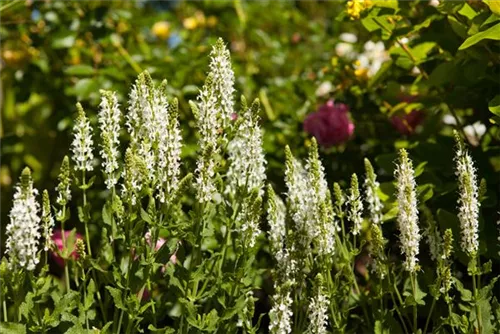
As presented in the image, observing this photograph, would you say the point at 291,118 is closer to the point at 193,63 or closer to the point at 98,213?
the point at 193,63

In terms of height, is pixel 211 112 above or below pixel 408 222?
above

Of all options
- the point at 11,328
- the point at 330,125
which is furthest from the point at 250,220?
the point at 330,125

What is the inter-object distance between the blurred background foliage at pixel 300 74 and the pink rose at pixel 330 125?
0.15 ft

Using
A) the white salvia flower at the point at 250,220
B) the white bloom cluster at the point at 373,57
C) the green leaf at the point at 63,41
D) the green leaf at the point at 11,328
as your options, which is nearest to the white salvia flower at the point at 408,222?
the white salvia flower at the point at 250,220

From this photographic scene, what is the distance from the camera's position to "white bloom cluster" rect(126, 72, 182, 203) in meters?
1.10

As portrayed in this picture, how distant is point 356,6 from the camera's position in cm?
144

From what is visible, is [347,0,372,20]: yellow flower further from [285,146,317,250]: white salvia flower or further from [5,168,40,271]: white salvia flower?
[5,168,40,271]: white salvia flower

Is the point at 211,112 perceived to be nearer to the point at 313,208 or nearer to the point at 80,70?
the point at 313,208

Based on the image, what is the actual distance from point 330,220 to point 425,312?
33 cm

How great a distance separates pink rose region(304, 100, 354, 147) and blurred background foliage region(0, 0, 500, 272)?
0.05 meters

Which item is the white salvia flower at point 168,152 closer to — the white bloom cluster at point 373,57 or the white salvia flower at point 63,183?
the white salvia flower at point 63,183

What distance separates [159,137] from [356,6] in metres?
0.57

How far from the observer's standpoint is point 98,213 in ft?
6.64

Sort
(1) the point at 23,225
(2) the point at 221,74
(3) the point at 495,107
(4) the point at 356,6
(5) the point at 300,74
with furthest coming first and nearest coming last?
(5) the point at 300,74, (4) the point at 356,6, (3) the point at 495,107, (2) the point at 221,74, (1) the point at 23,225
